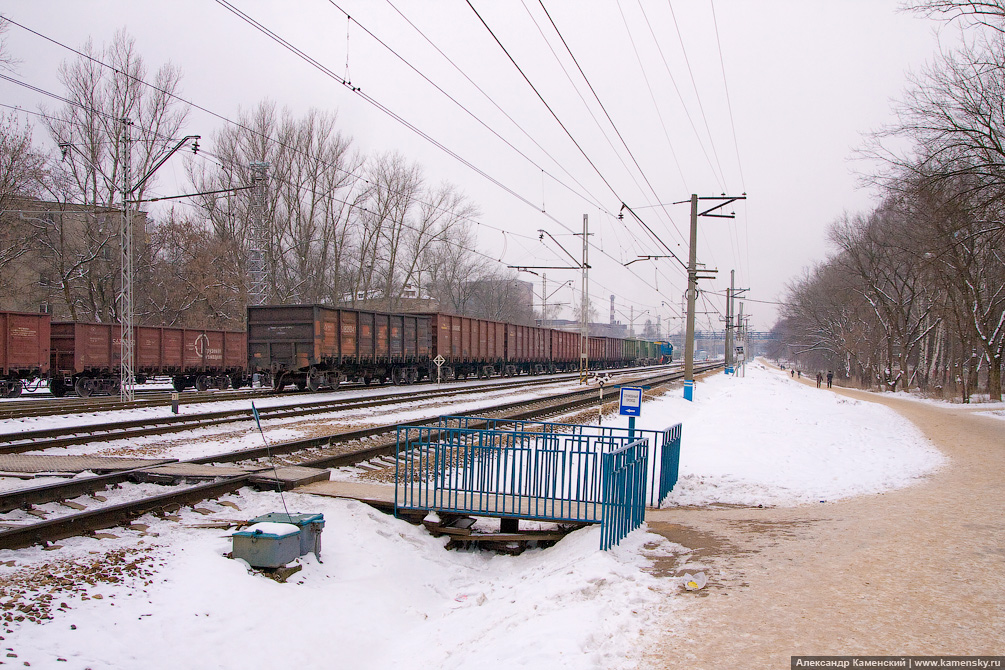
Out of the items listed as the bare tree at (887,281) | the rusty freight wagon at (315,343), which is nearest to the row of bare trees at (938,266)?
the bare tree at (887,281)

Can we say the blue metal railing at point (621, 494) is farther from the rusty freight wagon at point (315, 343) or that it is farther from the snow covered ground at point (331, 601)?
the rusty freight wagon at point (315, 343)

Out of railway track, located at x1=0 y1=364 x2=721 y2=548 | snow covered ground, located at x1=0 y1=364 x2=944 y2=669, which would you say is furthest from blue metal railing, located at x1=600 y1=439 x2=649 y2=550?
railway track, located at x1=0 y1=364 x2=721 y2=548

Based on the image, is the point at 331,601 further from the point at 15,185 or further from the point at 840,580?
the point at 15,185

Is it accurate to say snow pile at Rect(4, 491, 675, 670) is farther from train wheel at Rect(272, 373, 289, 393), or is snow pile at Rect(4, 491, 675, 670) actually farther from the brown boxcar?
the brown boxcar

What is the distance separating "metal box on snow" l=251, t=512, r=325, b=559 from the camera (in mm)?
6355

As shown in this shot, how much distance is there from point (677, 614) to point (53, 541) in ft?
17.9

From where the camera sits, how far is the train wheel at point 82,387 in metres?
24.6

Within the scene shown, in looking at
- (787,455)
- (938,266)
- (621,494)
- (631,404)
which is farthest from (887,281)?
(621,494)

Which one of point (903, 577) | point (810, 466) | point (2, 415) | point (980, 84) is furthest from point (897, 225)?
point (2, 415)

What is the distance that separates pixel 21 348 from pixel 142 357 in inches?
173

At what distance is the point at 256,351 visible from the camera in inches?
966

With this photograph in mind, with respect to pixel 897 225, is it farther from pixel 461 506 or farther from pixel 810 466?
pixel 461 506

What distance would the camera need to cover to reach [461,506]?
8078 millimetres

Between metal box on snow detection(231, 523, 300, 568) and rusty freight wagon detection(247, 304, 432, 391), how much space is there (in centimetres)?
1802
